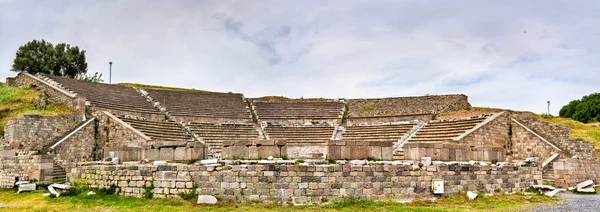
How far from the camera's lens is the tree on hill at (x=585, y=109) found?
194 ft

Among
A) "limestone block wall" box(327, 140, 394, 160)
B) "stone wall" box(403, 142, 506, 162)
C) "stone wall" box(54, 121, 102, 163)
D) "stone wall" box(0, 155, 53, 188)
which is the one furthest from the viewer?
"stone wall" box(54, 121, 102, 163)

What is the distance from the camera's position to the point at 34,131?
24.9m

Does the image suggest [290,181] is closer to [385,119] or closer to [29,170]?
[29,170]

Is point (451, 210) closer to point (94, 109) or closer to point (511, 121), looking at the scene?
point (511, 121)

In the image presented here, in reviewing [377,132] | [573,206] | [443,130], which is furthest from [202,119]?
[573,206]

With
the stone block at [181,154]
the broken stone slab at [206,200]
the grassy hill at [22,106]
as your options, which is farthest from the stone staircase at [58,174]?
the broken stone slab at [206,200]

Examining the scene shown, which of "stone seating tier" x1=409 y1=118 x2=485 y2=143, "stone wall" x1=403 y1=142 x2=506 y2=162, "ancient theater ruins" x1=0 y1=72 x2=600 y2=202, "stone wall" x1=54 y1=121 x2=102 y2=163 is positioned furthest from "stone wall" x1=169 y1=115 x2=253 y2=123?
"stone wall" x1=403 y1=142 x2=506 y2=162

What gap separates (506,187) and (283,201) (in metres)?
7.83

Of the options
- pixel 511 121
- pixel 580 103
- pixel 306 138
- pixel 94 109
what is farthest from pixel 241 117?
pixel 580 103

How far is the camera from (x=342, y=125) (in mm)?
38875

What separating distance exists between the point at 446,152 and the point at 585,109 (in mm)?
56172

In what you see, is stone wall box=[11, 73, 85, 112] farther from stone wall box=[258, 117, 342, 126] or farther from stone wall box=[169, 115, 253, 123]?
stone wall box=[258, 117, 342, 126]

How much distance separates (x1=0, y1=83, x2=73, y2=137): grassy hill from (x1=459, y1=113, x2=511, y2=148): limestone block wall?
24.8 meters

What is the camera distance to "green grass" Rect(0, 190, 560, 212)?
37.8 ft
